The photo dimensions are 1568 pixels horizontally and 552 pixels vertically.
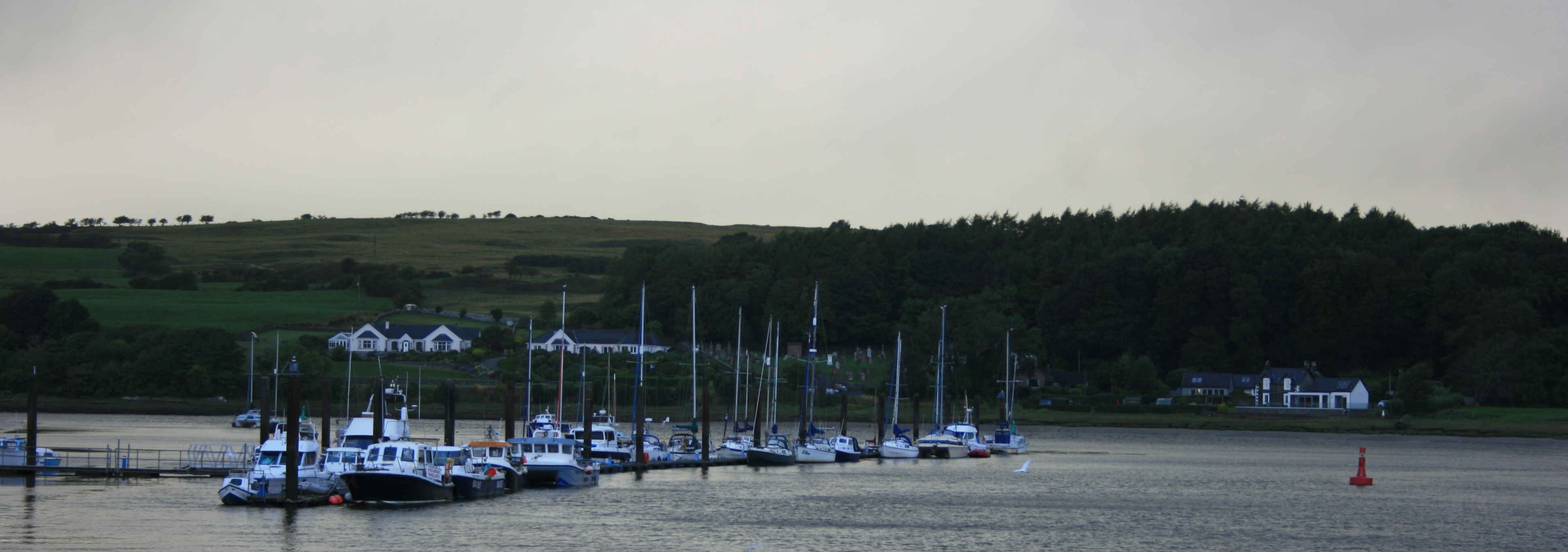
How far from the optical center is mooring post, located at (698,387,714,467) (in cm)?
6688

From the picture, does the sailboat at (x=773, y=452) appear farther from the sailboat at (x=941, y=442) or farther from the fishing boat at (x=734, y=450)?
the sailboat at (x=941, y=442)

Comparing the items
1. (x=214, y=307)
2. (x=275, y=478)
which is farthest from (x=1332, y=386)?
(x=275, y=478)

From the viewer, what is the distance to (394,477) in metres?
45.6

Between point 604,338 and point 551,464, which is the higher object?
point 604,338

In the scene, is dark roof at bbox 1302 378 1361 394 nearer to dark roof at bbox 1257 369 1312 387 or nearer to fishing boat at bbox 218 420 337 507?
dark roof at bbox 1257 369 1312 387

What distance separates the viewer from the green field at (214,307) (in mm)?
141000

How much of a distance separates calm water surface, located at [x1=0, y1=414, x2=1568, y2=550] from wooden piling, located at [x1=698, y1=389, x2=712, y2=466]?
1.13 metres

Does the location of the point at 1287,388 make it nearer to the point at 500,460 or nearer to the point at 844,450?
the point at 844,450

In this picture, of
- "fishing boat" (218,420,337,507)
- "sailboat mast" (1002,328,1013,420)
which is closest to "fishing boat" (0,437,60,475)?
"fishing boat" (218,420,337,507)

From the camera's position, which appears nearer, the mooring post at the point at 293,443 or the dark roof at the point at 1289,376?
the mooring post at the point at 293,443

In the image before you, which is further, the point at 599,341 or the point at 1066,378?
the point at 599,341

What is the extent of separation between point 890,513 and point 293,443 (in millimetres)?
18759

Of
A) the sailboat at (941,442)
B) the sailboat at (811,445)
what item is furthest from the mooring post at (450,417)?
the sailboat at (941,442)

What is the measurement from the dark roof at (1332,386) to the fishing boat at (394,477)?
106396 millimetres
